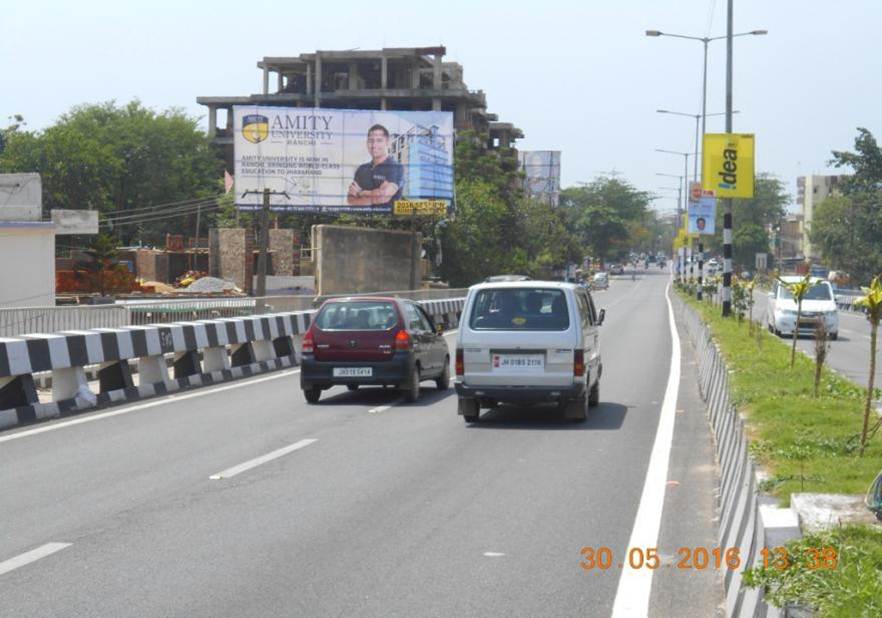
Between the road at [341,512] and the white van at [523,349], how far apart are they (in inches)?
18.2

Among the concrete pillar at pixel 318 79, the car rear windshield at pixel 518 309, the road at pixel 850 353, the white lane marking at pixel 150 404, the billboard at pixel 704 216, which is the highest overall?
the concrete pillar at pixel 318 79

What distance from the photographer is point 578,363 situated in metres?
15.1

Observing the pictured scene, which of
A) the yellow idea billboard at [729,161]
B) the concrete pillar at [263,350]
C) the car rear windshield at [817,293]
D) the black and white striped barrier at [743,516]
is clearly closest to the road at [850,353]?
the car rear windshield at [817,293]

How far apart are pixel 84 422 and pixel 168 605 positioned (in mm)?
9050

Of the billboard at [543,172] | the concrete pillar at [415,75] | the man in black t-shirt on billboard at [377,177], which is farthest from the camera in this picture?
the billboard at [543,172]

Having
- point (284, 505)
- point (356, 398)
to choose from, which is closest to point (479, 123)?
Answer: point (356, 398)

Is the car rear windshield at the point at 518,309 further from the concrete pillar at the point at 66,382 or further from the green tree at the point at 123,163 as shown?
the green tree at the point at 123,163

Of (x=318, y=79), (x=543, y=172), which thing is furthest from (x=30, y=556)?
(x=543, y=172)

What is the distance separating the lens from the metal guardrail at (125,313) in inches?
832

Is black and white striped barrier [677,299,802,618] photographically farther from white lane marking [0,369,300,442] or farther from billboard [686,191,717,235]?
billboard [686,191,717,235]

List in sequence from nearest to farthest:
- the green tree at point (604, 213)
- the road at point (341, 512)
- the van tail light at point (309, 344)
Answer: the road at point (341, 512), the van tail light at point (309, 344), the green tree at point (604, 213)

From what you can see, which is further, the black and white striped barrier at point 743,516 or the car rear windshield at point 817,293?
the car rear windshield at point 817,293

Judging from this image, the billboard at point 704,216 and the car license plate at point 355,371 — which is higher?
the billboard at point 704,216

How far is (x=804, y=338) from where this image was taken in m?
36.6
